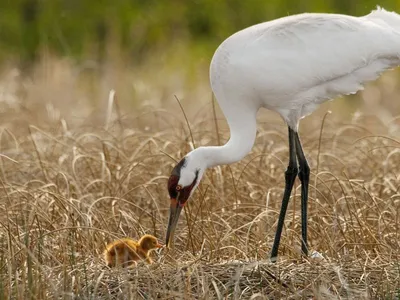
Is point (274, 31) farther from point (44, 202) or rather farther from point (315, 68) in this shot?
point (44, 202)

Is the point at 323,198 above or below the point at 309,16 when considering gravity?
below

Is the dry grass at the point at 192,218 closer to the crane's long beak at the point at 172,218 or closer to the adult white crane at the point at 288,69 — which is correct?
the crane's long beak at the point at 172,218

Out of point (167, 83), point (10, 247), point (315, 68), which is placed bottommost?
point (167, 83)

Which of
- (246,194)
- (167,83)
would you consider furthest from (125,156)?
(167,83)

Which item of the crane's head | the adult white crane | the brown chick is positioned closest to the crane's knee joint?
the adult white crane

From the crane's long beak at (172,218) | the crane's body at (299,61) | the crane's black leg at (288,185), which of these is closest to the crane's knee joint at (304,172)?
the crane's black leg at (288,185)

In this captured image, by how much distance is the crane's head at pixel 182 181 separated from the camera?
667 centimetres

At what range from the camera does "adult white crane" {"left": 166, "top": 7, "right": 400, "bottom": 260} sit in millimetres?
6820

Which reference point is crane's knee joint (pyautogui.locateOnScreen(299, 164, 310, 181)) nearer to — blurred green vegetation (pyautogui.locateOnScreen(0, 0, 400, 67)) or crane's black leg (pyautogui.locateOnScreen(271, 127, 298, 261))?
crane's black leg (pyautogui.locateOnScreen(271, 127, 298, 261))

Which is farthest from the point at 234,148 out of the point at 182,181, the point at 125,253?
the point at 125,253

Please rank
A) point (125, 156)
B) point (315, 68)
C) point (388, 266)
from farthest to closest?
point (125, 156) < point (315, 68) < point (388, 266)

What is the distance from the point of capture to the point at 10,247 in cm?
606

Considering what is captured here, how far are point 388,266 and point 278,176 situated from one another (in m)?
Result: 2.28

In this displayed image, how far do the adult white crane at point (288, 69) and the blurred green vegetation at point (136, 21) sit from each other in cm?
964
